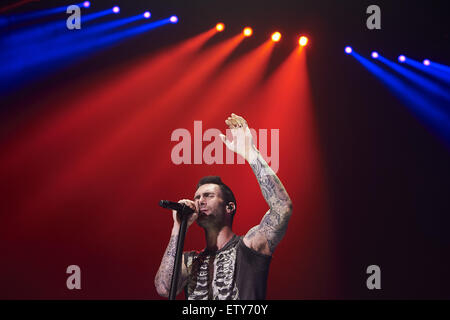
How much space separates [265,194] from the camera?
267 cm

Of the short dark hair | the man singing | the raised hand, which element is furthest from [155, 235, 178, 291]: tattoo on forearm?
the raised hand

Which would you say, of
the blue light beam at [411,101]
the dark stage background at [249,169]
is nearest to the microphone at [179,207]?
the dark stage background at [249,169]

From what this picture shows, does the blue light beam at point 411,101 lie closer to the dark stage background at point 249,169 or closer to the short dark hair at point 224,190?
the dark stage background at point 249,169

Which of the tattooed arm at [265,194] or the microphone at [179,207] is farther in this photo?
the tattooed arm at [265,194]

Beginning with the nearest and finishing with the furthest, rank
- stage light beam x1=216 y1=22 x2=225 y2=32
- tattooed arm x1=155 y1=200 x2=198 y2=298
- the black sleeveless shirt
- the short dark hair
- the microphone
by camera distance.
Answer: the microphone, the black sleeveless shirt, tattooed arm x1=155 y1=200 x2=198 y2=298, the short dark hair, stage light beam x1=216 y1=22 x2=225 y2=32

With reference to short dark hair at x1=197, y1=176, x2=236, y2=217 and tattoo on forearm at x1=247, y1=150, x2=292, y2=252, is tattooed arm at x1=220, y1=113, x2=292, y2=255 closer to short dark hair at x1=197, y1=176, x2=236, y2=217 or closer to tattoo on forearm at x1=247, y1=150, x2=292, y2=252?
tattoo on forearm at x1=247, y1=150, x2=292, y2=252

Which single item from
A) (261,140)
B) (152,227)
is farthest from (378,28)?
(152,227)

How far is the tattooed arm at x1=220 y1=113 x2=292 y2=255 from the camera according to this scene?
2.63m

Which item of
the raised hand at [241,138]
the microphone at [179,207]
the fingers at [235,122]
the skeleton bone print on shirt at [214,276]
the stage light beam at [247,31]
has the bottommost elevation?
the skeleton bone print on shirt at [214,276]

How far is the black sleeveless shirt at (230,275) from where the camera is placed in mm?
A: 2600

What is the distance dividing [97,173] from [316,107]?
1880 mm

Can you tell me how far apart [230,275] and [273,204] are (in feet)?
1.62

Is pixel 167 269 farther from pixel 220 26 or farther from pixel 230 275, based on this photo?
pixel 220 26
